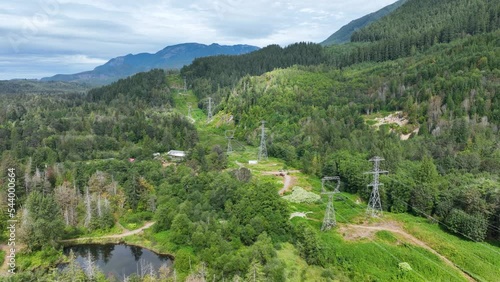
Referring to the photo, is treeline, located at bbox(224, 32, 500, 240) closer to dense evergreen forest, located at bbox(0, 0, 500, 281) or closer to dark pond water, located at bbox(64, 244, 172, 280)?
dense evergreen forest, located at bbox(0, 0, 500, 281)

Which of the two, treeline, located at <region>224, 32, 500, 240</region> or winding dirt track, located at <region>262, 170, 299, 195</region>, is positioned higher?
treeline, located at <region>224, 32, 500, 240</region>

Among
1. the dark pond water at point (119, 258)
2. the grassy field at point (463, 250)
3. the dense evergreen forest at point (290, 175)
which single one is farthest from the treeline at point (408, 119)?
the dark pond water at point (119, 258)

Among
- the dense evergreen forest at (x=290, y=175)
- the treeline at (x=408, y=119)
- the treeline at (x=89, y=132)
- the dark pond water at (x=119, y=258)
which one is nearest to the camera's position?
the dense evergreen forest at (x=290, y=175)

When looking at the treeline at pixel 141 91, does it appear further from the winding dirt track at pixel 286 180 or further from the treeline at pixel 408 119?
the winding dirt track at pixel 286 180

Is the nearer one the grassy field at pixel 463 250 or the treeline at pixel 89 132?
the grassy field at pixel 463 250

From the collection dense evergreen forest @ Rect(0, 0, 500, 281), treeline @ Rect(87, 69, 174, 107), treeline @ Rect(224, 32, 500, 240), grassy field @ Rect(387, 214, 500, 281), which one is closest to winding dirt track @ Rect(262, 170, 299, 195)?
dense evergreen forest @ Rect(0, 0, 500, 281)

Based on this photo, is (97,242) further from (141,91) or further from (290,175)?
(141,91)

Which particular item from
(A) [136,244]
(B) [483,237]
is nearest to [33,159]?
(A) [136,244]
